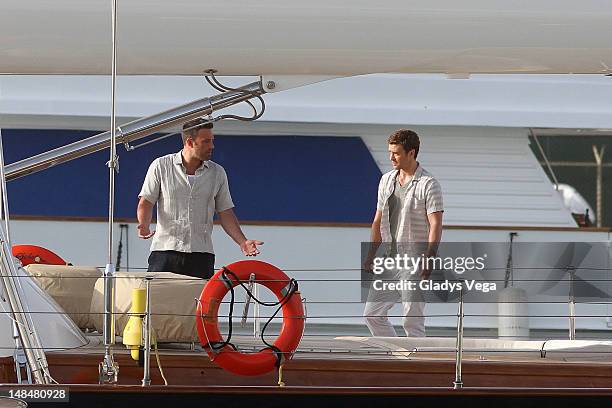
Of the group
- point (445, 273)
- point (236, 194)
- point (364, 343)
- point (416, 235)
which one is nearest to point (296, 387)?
point (364, 343)

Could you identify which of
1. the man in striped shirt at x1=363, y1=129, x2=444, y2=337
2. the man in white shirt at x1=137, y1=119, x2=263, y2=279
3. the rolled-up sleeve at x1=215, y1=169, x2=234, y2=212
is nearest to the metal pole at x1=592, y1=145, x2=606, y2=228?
the man in striped shirt at x1=363, y1=129, x2=444, y2=337

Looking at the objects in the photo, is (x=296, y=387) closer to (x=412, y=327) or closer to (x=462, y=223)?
(x=412, y=327)

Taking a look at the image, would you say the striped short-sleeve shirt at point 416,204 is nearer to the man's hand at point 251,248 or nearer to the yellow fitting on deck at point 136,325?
the man's hand at point 251,248

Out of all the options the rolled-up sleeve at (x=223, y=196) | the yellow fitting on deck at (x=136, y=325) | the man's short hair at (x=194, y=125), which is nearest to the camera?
the yellow fitting on deck at (x=136, y=325)

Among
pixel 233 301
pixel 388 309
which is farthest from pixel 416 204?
pixel 233 301

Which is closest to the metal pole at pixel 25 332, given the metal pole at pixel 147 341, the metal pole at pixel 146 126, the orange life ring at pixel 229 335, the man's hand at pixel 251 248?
the metal pole at pixel 147 341

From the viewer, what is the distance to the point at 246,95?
14.2ft

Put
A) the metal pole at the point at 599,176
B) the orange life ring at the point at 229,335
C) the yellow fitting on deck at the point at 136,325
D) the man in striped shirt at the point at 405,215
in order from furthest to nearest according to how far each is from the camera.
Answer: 1. the metal pole at the point at 599,176
2. the man in striped shirt at the point at 405,215
3. the yellow fitting on deck at the point at 136,325
4. the orange life ring at the point at 229,335

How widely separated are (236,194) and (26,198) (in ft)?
4.71

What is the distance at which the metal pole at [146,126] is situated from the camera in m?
4.38

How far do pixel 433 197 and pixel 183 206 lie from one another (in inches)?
42.6

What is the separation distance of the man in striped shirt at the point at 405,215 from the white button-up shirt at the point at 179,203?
77 cm

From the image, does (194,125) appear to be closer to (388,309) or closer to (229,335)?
(229,335)

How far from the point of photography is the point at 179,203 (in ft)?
17.5
